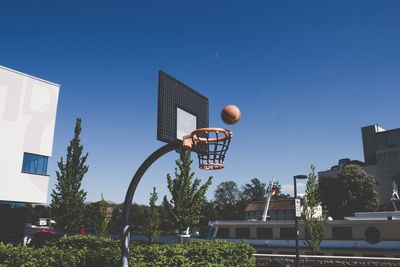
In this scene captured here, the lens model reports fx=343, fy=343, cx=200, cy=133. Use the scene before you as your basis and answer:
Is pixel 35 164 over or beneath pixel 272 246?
over

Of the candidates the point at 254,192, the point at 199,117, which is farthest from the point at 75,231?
the point at 254,192

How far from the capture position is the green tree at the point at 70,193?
31.4m

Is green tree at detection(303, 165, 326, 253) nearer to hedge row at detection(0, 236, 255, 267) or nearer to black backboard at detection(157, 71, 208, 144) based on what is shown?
hedge row at detection(0, 236, 255, 267)

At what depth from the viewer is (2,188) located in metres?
20.4

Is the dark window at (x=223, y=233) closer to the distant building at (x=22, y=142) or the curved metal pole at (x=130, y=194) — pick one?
the distant building at (x=22, y=142)

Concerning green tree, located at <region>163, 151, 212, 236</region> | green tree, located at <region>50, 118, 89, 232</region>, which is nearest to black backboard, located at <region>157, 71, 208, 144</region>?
green tree, located at <region>163, 151, 212, 236</region>

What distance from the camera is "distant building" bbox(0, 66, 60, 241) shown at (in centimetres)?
2083

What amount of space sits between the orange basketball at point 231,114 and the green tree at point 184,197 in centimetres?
1485

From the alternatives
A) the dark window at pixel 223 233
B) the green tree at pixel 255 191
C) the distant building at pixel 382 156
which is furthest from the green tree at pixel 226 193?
the dark window at pixel 223 233

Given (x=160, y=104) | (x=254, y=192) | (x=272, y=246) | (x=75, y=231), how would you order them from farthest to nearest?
(x=254, y=192)
(x=272, y=246)
(x=75, y=231)
(x=160, y=104)

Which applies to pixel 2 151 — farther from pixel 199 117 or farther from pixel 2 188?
pixel 199 117

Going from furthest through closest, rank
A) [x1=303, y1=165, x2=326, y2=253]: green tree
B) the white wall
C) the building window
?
[x1=303, y1=165, x2=326, y2=253]: green tree, the building window, the white wall

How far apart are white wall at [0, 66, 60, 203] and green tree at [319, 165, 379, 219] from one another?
49851 mm

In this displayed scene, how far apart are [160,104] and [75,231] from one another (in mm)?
26470
